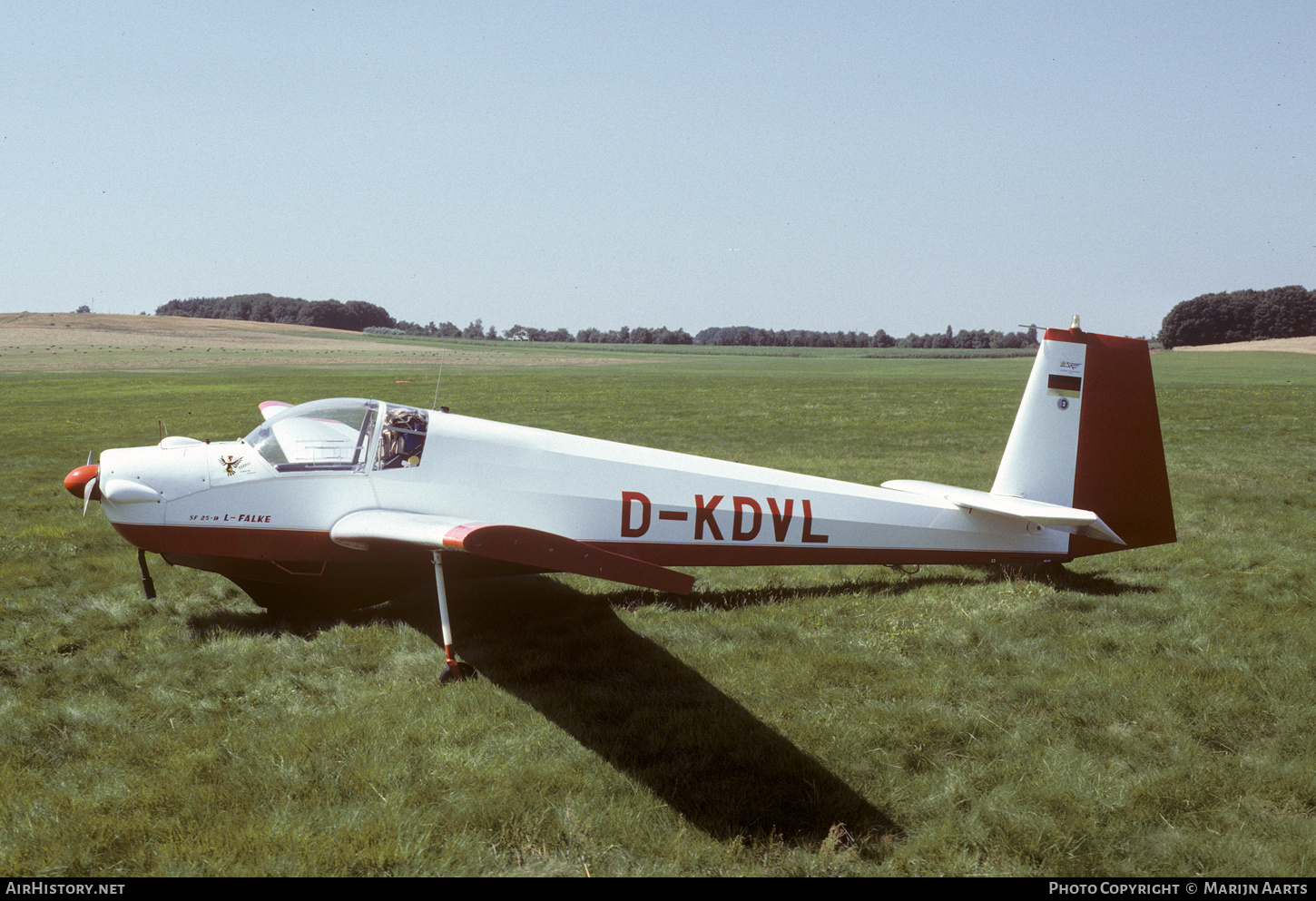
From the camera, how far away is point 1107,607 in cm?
744

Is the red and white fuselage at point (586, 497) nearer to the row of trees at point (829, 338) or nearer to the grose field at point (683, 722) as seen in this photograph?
the grose field at point (683, 722)

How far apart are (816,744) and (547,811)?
1.77 metres

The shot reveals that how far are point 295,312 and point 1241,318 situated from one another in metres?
145

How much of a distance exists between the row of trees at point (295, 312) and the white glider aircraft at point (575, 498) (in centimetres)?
12561

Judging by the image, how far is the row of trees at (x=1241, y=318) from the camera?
117m

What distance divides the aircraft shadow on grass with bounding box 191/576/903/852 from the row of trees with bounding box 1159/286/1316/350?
5508 inches

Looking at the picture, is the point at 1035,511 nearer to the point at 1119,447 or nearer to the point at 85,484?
the point at 1119,447

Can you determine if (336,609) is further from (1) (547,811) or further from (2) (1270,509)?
(2) (1270,509)

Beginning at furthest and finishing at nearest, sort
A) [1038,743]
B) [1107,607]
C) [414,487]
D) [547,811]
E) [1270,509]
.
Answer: [1270,509], [1107,607], [414,487], [1038,743], [547,811]

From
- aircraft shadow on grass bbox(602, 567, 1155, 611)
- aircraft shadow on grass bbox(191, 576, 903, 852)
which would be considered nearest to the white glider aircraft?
aircraft shadow on grass bbox(602, 567, 1155, 611)

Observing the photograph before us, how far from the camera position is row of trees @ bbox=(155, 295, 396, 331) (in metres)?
124

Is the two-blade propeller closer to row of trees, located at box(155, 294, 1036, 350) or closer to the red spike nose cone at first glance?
the red spike nose cone

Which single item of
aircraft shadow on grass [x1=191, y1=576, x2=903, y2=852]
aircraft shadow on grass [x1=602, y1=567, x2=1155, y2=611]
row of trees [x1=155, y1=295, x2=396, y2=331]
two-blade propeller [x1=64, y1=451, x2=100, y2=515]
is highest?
row of trees [x1=155, y1=295, x2=396, y2=331]
